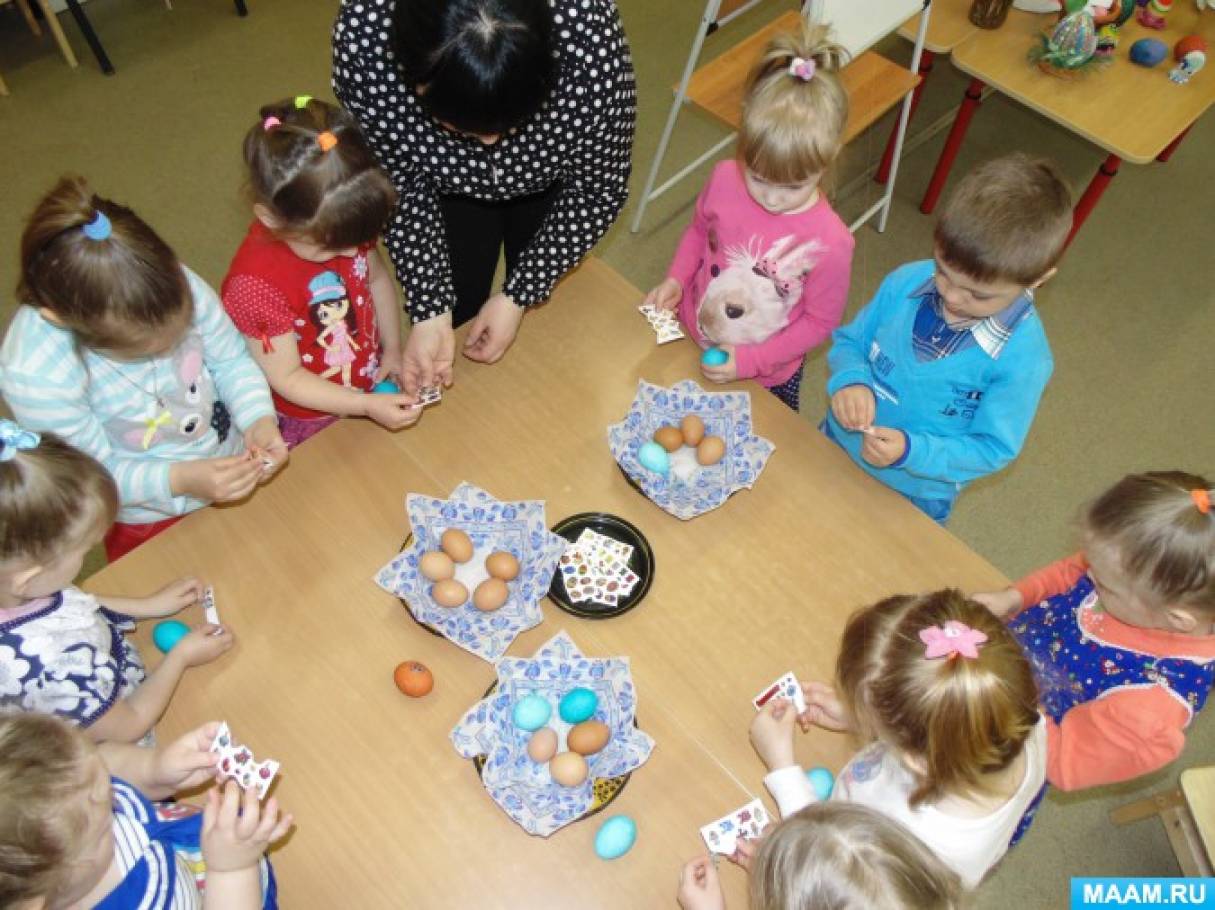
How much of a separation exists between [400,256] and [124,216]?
515mm

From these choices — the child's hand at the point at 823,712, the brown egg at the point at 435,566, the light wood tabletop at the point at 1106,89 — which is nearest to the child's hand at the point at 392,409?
the brown egg at the point at 435,566

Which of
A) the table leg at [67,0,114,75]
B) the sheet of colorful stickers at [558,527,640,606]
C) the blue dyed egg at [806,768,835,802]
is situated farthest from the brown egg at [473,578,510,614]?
the table leg at [67,0,114,75]

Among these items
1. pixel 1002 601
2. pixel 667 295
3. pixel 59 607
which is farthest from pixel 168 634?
pixel 1002 601

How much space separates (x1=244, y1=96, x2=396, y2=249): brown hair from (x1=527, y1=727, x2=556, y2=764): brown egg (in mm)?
894

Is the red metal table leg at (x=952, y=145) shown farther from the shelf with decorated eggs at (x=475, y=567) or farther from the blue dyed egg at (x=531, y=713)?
the blue dyed egg at (x=531, y=713)

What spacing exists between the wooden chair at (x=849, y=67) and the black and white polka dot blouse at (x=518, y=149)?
1.02 meters

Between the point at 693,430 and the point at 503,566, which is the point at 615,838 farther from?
the point at 693,430

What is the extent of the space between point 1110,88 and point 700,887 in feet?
8.96

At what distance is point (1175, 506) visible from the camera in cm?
126

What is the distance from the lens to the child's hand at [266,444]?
157cm

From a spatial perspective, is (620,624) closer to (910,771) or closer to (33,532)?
(910,771)

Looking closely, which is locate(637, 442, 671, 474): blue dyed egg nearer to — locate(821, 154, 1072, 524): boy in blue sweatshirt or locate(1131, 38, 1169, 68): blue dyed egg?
locate(821, 154, 1072, 524): boy in blue sweatshirt

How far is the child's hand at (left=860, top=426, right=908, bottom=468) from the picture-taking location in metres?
1.59

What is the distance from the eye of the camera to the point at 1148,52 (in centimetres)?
286
